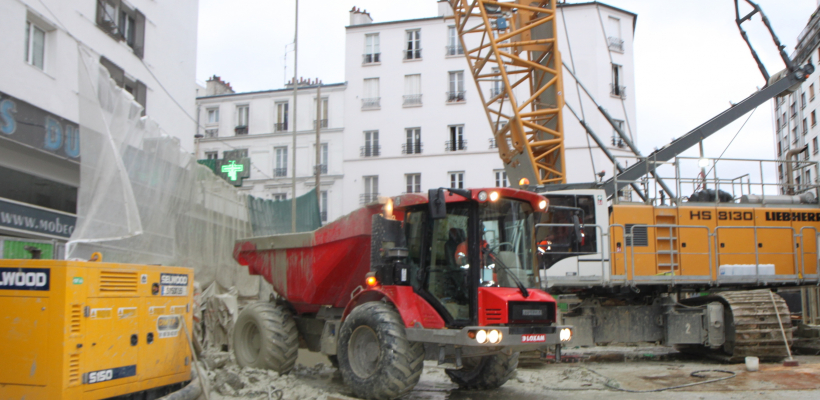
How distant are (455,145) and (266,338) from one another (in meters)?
26.8

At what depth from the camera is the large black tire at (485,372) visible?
8.94 m

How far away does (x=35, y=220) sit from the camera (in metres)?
13.2

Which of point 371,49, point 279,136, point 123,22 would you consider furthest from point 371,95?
point 123,22

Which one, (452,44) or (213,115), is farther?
(213,115)

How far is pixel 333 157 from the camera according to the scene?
3753cm

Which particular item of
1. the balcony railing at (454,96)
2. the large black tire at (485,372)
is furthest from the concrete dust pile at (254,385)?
the balcony railing at (454,96)

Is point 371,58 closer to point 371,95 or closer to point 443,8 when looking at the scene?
point 371,95

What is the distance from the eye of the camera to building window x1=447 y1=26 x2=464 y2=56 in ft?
119

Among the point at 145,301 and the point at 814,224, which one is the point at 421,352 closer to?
the point at 145,301

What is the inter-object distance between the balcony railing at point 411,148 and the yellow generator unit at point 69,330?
3004cm

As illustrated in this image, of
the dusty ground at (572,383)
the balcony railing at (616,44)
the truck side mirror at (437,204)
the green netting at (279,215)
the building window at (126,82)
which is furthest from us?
the balcony railing at (616,44)

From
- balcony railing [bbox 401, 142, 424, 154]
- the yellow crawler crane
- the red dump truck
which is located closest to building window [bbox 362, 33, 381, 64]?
balcony railing [bbox 401, 142, 424, 154]

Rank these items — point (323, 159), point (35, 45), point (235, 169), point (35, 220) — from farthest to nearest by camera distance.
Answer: point (323, 159) < point (235, 169) < point (35, 45) < point (35, 220)

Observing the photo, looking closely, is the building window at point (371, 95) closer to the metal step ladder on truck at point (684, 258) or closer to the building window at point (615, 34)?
the building window at point (615, 34)
